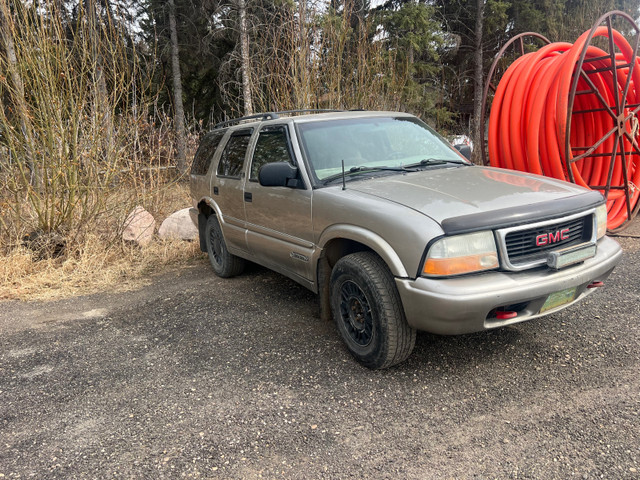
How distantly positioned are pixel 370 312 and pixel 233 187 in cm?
237

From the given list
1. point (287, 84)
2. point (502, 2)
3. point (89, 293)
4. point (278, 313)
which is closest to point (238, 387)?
point (278, 313)

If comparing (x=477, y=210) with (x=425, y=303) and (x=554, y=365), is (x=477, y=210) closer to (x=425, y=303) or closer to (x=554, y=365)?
(x=425, y=303)

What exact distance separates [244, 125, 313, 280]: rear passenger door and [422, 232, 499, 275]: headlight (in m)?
1.21

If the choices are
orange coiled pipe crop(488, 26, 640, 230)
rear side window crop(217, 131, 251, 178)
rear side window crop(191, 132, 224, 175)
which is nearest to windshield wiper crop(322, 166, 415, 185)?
rear side window crop(217, 131, 251, 178)

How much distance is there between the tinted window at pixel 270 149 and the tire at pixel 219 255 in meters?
1.15

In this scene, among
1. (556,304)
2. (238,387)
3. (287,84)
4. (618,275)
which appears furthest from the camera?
(287,84)

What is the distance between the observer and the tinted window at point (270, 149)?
13.5 feet

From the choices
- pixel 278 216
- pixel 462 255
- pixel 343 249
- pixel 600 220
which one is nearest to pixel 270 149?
pixel 278 216

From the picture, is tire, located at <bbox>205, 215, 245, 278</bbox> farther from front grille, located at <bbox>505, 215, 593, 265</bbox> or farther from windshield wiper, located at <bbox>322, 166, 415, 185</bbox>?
front grille, located at <bbox>505, 215, 593, 265</bbox>

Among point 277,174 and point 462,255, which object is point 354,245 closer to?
point 277,174

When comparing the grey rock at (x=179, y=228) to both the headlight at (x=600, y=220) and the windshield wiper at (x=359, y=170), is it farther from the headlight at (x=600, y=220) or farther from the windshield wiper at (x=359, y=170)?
the headlight at (x=600, y=220)

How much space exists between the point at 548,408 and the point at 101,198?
6167 millimetres

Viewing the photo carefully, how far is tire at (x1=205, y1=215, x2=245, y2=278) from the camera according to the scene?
215 inches

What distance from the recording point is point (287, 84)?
869 cm
